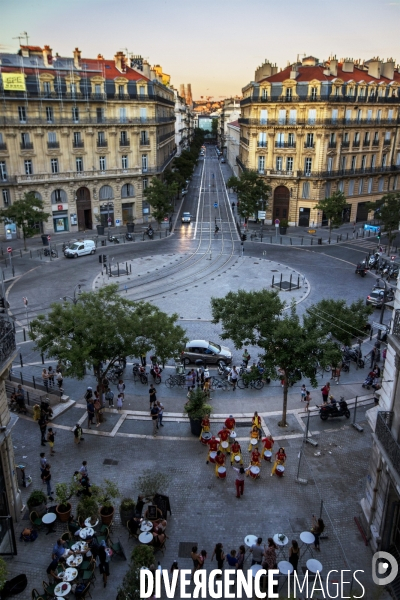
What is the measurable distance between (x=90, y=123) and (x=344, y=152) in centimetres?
2892

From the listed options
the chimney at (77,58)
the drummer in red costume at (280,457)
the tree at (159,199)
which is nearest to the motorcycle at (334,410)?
the drummer in red costume at (280,457)

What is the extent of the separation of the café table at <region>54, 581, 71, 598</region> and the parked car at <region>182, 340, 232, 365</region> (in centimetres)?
1412

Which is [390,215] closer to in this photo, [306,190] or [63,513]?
[306,190]

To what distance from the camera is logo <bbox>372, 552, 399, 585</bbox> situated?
44.2 feet

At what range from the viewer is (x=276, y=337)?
62.7 feet

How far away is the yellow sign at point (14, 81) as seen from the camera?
47750 millimetres

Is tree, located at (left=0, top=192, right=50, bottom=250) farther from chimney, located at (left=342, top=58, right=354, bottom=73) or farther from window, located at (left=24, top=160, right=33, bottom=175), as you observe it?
chimney, located at (left=342, top=58, right=354, bottom=73)

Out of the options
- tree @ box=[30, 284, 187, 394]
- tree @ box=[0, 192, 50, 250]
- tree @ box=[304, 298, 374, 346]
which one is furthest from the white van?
tree @ box=[304, 298, 374, 346]

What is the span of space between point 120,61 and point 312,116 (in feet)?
81.6

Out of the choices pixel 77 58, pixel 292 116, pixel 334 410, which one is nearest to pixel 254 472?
pixel 334 410

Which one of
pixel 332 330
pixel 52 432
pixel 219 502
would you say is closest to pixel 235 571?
pixel 219 502

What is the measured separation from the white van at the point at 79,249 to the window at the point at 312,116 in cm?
2767

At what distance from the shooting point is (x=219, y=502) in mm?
16703

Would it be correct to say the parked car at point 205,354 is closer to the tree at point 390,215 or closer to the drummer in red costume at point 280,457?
the drummer in red costume at point 280,457
